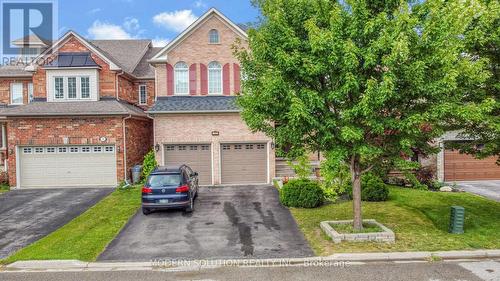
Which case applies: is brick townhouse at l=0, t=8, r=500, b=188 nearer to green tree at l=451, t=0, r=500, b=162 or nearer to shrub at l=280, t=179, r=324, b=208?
shrub at l=280, t=179, r=324, b=208

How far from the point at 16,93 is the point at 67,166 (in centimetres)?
846

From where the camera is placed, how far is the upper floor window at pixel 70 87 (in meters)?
21.2

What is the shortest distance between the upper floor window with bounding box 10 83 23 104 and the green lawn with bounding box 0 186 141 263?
1320 cm

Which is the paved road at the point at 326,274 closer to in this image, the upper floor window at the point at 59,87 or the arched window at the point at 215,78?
the arched window at the point at 215,78

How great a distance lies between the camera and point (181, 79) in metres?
21.3

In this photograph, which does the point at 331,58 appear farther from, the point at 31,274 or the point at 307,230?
the point at 31,274

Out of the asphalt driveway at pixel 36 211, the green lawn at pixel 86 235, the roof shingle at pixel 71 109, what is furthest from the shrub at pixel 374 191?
the roof shingle at pixel 71 109

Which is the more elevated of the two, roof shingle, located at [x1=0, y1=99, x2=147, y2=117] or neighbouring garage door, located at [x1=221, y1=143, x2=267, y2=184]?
roof shingle, located at [x1=0, y1=99, x2=147, y2=117]

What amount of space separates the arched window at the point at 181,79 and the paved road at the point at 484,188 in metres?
16.4

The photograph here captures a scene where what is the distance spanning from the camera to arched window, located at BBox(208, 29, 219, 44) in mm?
21264

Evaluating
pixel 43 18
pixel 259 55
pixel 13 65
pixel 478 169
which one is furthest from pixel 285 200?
pixel 13 65

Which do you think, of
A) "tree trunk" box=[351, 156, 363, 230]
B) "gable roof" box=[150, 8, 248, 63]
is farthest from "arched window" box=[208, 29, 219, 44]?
"tree trunk" box=[351, 156, 363, 230]

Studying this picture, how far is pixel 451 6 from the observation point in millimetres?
9375

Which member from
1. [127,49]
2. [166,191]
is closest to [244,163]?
[166,191]
